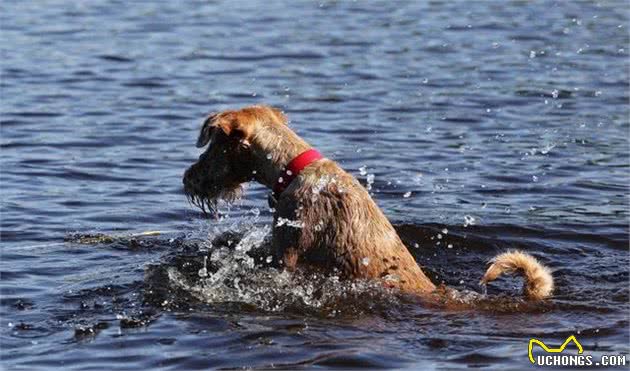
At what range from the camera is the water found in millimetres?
7852

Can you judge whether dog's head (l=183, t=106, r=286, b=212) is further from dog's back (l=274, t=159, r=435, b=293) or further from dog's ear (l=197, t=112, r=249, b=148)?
dog's back (l=274, t=159, r=435, b=293)

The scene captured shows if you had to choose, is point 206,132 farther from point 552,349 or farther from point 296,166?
point 552,349

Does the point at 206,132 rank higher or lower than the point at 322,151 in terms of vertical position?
higher

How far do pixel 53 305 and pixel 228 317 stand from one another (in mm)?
1293

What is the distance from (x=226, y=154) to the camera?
865 cm

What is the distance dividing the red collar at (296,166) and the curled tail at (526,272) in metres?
1.42

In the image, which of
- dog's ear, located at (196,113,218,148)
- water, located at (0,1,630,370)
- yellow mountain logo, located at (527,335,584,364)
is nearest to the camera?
yellow mountain logo, located at (527,335,584,364)

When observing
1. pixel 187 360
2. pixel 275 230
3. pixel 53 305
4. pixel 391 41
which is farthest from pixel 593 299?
pixel 391 41

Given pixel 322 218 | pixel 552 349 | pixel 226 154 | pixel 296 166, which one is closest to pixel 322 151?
pixel 226 154

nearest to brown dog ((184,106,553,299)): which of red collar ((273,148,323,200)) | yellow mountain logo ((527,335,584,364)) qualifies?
red collar ((273,148,323,200))

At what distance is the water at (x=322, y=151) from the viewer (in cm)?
785

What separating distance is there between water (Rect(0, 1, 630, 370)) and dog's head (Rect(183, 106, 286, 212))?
0.58 metres

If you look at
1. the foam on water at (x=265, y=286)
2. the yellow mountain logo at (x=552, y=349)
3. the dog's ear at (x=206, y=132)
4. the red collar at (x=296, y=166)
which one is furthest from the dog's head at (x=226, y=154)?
the yellow mountain logo at (x=552, y=349)

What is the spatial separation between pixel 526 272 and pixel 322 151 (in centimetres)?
507
